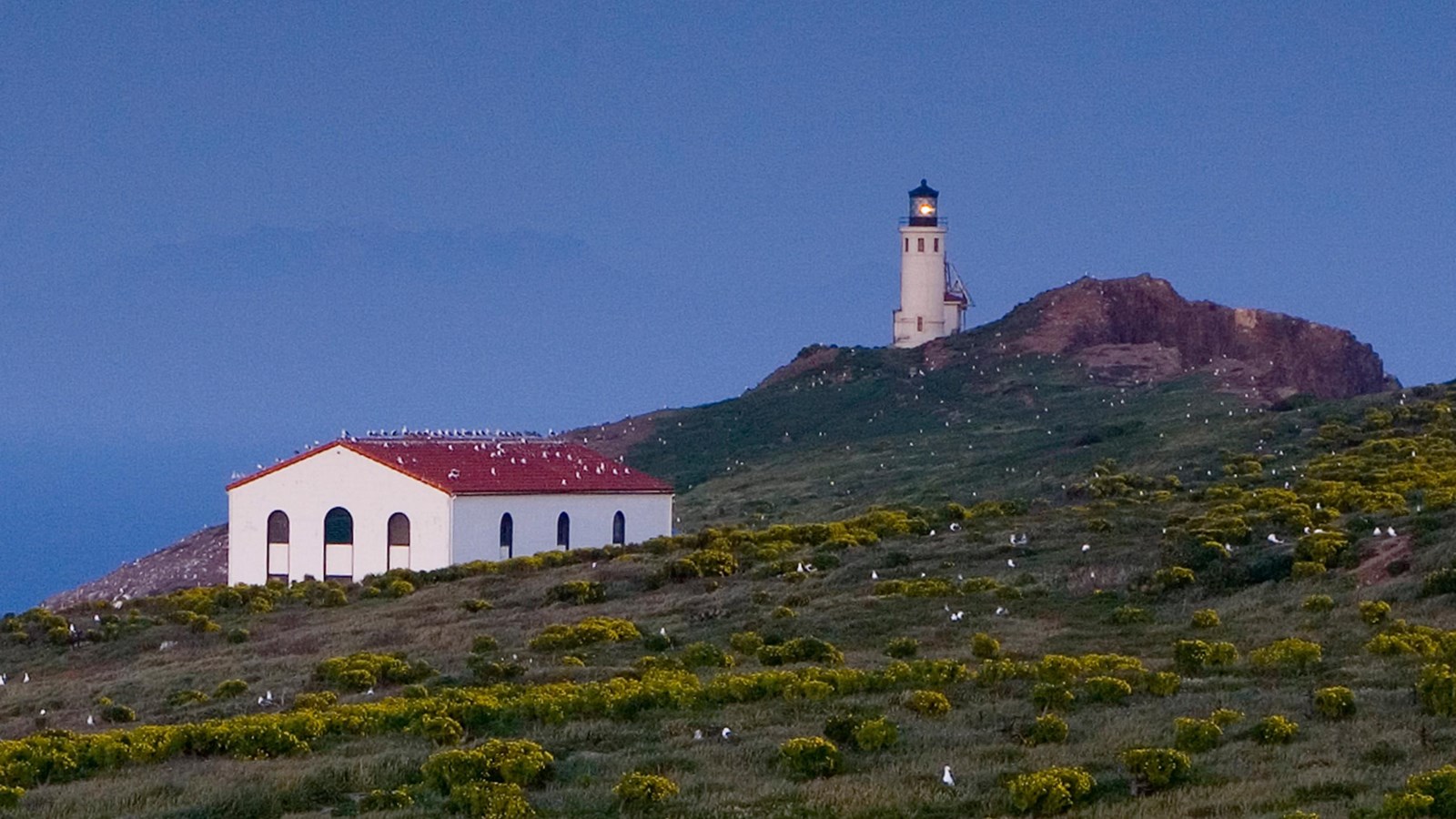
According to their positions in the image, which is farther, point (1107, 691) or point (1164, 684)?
point (1164, 684)

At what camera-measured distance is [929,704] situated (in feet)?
63.4

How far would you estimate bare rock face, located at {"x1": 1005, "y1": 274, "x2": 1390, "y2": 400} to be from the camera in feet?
324

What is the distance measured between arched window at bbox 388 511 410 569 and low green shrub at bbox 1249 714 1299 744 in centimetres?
3717

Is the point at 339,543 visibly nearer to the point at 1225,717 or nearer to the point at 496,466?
the point at 496,466

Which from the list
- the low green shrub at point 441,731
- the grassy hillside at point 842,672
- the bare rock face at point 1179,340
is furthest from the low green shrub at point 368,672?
the bare rock face at point 1179,340

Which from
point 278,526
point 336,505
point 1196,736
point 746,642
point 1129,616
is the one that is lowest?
point 1196,736

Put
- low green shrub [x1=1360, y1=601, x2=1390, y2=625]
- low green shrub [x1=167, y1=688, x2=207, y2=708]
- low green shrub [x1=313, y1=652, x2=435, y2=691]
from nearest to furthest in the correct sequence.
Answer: low green shrub [x1=1360, y1=601, x2=1390, y2=625] < low green shrub [x1=313, y1=652, x2=435, y2=691] < low green shrub [x1=167, y1=688, x2=207, y2=708]

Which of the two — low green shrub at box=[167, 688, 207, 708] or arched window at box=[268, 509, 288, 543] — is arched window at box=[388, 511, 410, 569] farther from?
low green shrub at box=[167, 688, 207, 708]

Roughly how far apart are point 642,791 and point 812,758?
189cm

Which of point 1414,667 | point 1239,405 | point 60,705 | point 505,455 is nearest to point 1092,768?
point 1414,667

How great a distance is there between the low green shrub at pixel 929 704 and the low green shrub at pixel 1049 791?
442cm

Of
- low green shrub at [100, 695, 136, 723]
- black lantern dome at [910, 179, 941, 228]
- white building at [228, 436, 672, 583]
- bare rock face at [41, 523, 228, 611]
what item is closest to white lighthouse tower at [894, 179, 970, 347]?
black lantern dome at [910, 179, 941, 228]

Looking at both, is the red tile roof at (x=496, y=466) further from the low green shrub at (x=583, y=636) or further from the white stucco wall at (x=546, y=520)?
the low green shrub at (x=583, y=636)

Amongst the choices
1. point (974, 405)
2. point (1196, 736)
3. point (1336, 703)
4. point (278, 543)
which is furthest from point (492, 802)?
point (974, 405)
